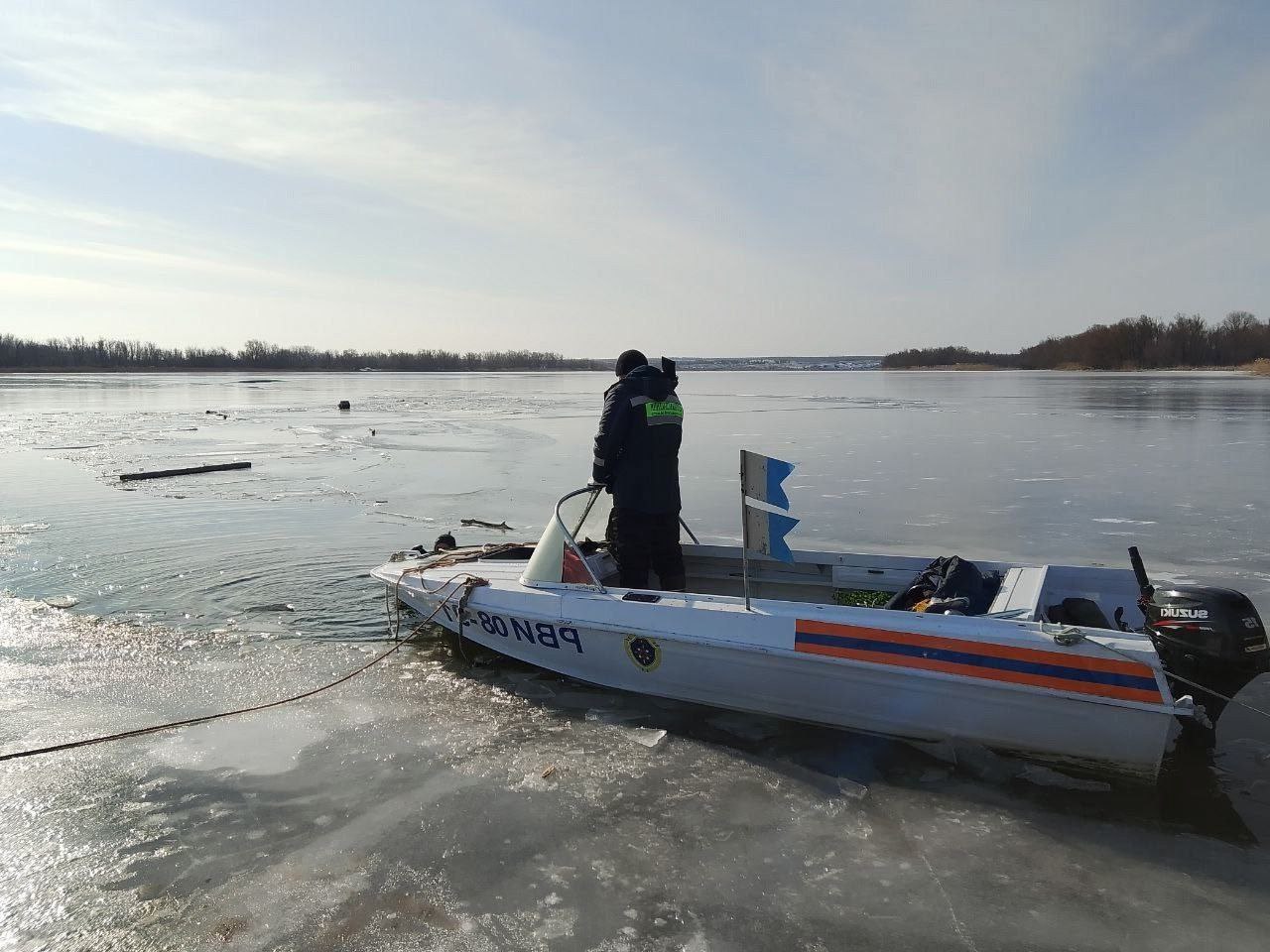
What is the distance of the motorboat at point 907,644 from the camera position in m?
3.94

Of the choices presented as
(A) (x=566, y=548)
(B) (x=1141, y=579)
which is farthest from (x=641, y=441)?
(B) (x=1141, y=579)

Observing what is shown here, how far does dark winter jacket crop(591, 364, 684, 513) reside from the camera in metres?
5.41

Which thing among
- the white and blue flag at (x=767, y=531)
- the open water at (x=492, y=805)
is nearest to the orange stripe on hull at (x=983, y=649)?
the white and blue flag at (x=767, y=531)

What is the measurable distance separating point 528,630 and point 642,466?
4.58 ft

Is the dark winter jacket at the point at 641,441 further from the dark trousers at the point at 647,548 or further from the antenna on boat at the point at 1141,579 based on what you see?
the antenna on boat at the point at 1141,579

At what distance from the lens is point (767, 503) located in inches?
185

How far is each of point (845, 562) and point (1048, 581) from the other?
1.43 m

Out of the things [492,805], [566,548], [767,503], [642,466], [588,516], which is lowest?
[492,805]

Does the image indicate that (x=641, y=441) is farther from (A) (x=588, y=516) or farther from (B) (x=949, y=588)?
(B) (x=949, y=588)

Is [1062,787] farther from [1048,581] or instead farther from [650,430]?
[650,430]

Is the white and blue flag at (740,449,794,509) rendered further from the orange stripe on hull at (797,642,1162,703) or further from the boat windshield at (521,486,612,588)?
the boat windshield at (521,486,612,588)

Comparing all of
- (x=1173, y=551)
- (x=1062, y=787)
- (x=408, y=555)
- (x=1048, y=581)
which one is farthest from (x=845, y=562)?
(x=1173, y=551)

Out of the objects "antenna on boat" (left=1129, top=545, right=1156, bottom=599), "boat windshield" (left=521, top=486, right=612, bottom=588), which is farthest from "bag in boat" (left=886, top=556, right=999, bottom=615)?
"boat windshield" (left=521, top=486, right=612, bottom=588)

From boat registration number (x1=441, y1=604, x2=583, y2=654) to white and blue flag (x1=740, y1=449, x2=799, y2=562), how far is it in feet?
4.74
